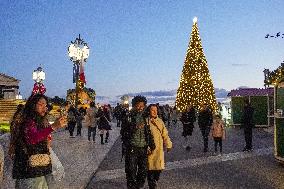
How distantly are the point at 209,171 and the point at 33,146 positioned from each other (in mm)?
7573

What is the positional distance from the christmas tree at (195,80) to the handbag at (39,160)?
4605cm

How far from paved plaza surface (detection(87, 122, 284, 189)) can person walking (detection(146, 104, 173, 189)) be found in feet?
3.44

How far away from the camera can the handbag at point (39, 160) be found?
19.6 feet

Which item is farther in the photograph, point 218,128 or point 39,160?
point 218,128

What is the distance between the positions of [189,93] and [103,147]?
105ft

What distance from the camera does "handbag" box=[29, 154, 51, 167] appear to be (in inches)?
235

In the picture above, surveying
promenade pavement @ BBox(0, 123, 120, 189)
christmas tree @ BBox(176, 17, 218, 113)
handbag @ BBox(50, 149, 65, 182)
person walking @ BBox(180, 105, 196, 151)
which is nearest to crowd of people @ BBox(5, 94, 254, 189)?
handbag @ BBox(50, 149, 65, 182)

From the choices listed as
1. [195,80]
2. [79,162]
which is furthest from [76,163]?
[195,80]

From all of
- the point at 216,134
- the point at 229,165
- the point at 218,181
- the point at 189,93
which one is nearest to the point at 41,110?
the point at 218,181

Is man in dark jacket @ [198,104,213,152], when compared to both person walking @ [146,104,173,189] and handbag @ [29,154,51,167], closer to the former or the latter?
person walking @ [146,104,173,189]

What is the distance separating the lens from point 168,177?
12086 mm

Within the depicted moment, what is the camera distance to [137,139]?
935 cm

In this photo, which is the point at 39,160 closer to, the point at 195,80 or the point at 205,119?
the point at 205,119

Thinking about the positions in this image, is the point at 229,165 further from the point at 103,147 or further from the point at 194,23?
the point at 194,23
